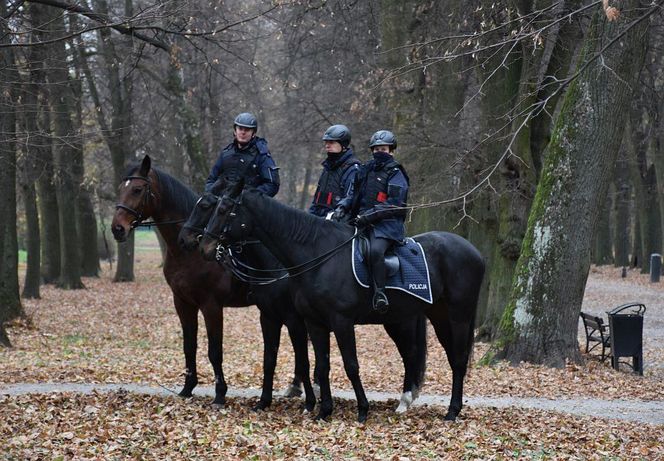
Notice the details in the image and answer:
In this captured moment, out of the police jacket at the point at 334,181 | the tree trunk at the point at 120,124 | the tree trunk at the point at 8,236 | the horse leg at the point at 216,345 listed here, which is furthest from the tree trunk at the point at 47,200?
the horse leg at the point at 216,345

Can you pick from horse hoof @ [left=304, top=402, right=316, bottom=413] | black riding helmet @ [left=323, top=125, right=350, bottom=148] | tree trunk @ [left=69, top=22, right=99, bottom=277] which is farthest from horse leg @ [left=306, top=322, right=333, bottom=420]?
tree trunk @ [left=69, top=22, right=99, bottom=277]

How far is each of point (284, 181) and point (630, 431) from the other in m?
47.1

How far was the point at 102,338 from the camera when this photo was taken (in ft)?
59.9

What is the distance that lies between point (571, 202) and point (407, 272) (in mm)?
5127

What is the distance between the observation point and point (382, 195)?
9.56 m

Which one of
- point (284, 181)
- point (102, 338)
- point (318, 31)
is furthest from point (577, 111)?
point (284, 181)

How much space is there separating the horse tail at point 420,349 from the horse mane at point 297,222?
5.31 feet

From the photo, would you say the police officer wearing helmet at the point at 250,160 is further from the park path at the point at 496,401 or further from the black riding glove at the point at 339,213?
the park path at the point at 496,401

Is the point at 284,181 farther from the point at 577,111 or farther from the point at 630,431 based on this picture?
the point at 630,431

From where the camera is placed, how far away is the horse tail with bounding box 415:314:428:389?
10.0 m

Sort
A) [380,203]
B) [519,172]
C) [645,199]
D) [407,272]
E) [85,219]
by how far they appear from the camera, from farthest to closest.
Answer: [645,199] → [85,219] → [519,172] → [380,203] → [407,272]

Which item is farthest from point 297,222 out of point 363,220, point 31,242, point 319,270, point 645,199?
point 645,199

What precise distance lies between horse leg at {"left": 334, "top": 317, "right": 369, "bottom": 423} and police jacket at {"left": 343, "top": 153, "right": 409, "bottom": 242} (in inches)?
39.2

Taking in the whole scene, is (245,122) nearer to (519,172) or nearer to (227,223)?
(227,223)
